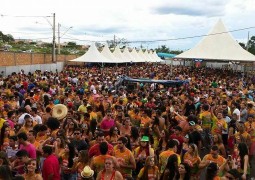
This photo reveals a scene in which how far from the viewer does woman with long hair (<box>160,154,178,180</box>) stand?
575 centimetres

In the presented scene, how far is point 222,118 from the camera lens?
32.9 ft

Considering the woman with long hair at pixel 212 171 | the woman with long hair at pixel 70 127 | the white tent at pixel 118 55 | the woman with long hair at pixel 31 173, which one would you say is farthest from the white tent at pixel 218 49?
the woman with long hair at pixel 31 173

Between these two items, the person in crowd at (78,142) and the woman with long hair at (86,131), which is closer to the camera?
the person in crowd at (78,142)

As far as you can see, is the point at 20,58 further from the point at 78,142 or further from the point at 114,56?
the point at 78,142

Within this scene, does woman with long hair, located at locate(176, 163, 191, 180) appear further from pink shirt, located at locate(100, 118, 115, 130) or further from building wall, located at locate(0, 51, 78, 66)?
building wall, located at locate(0, 51, 78, 66)

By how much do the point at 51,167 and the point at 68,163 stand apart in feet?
2.14

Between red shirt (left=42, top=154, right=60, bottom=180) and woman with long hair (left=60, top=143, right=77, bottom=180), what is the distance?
45cm

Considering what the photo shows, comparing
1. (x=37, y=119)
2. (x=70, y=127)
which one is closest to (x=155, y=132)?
(x=70, y=127)

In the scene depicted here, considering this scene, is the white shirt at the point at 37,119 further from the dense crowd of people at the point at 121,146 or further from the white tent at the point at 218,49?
the white tent at the point at 218,49

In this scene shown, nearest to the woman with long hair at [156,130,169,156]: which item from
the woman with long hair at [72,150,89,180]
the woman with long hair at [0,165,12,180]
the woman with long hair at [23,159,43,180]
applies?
the woman with long hair at [72,150,89,180]

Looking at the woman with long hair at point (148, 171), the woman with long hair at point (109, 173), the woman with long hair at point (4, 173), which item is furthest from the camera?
the woman with long hair at point (148, 171)

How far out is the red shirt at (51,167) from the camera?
5.67 m

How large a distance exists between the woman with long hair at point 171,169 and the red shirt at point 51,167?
1.58 meters

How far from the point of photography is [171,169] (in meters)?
5.79
